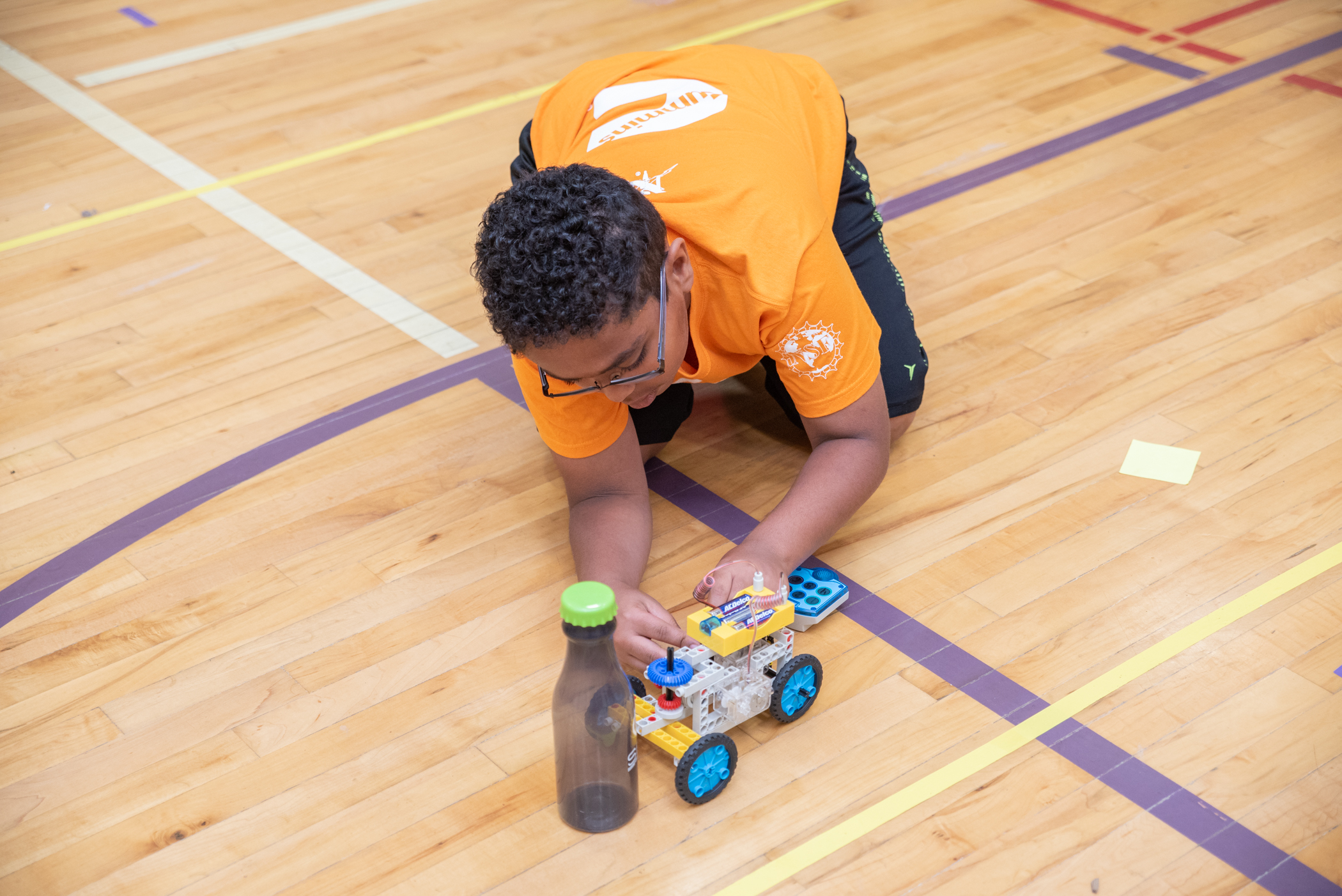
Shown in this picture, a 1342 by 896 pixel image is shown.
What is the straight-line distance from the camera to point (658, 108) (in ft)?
7.89

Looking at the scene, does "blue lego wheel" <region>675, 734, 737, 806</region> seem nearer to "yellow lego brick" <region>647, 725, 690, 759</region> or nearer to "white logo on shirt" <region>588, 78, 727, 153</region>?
"yellow lego brick" <region>647, 725, 690, 759</region>

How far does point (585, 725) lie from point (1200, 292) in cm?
232

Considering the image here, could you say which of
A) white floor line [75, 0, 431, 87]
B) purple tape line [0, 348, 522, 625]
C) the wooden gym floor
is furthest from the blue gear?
white floor line [75, 0, 431, 87]

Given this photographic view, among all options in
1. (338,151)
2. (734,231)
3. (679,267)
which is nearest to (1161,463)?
(734,231)

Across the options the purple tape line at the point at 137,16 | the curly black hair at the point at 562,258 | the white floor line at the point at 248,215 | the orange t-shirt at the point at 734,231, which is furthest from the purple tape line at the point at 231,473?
the purple tape line at the point at 137,16

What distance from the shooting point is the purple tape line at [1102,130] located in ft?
12.9

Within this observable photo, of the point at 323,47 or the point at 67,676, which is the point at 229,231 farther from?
the point at 67,676

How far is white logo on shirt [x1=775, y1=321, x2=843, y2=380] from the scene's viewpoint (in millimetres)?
2215

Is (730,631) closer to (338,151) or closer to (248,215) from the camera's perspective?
(248,215)

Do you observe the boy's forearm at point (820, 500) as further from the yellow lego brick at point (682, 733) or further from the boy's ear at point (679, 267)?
the boy's ear at point (679, 267)

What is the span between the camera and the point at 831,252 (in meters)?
2.25

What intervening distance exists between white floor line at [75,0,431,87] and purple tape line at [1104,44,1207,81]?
116 inches

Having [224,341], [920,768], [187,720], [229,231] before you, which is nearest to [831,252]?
[920,768]

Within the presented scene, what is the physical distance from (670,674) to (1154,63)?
3.79m
